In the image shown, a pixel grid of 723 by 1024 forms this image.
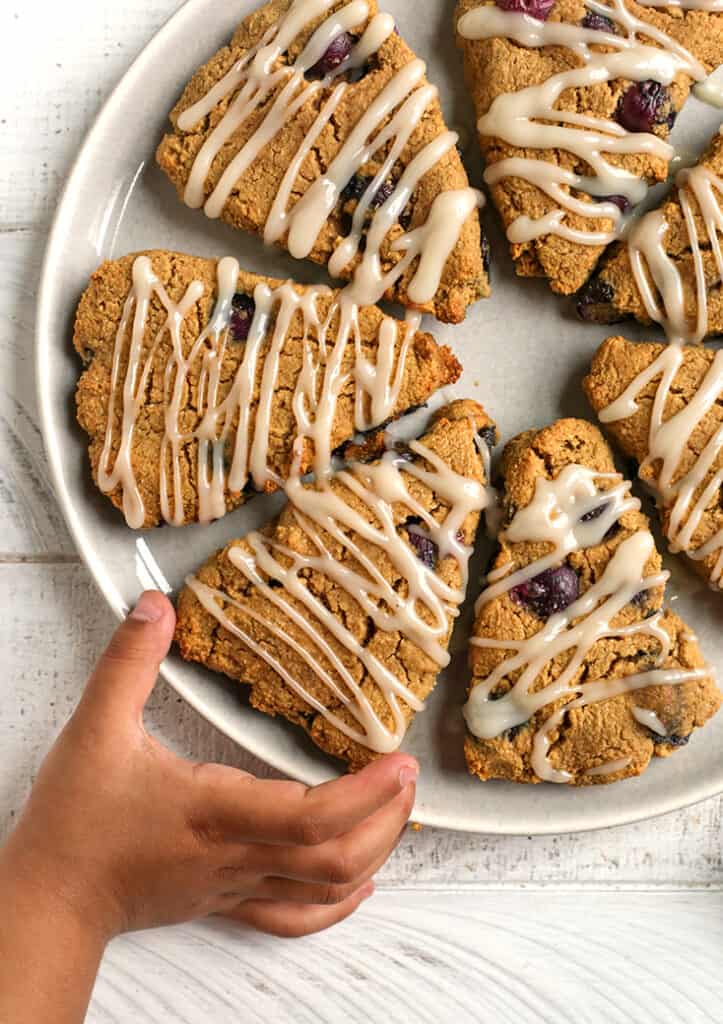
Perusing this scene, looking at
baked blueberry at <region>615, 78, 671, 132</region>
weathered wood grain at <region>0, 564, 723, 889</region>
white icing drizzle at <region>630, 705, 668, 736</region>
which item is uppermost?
baked blueberry at <region>615, 78, 671, 132</region>

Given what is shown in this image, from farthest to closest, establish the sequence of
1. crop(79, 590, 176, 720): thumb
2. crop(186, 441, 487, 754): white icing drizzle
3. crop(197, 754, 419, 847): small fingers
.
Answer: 1. crop(186, 441, 487, 754): white icing drizzle
2. crop(79, 590, 176, 720): thumb
3. crop(197, 754, 419, 847): small fingers

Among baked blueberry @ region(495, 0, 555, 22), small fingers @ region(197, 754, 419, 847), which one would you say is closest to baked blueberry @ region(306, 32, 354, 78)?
baked blueberry @ region(495, 0, 555, 22)

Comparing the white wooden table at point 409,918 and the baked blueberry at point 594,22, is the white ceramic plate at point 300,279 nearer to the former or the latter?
the white wooden table at point 409,918

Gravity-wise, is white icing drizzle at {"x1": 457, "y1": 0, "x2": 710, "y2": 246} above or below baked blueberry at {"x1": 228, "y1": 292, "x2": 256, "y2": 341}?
above

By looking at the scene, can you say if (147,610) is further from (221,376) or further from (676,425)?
(676,425)

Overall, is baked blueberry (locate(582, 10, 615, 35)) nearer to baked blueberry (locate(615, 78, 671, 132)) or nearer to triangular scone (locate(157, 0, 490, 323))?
baked blueberry (locate(615, 78, 671, 132))

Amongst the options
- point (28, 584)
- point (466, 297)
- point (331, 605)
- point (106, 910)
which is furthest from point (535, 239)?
point (106, 910)
